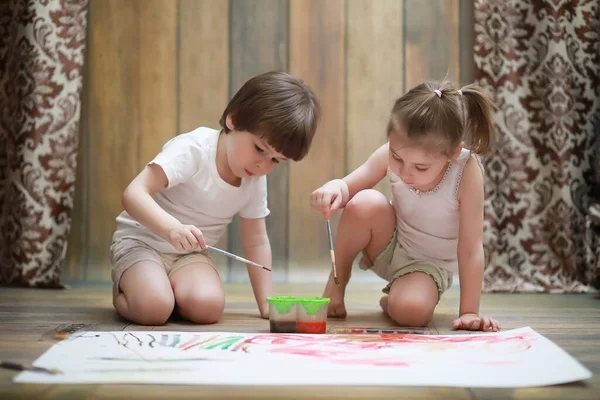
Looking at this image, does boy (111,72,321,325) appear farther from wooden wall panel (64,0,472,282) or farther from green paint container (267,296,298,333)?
wooden wall panel (64,0,472,282)

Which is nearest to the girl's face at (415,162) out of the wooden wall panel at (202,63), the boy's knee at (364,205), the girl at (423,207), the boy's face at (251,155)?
the girl at (423,207)

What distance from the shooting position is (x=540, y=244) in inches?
90.4

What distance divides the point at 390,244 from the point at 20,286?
47.4 inches

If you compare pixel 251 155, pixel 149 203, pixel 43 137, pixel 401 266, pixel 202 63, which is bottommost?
pixel 401 266

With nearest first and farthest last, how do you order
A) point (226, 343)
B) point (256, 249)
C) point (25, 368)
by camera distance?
point (25, 368), point (226, 343), point (256, 249)

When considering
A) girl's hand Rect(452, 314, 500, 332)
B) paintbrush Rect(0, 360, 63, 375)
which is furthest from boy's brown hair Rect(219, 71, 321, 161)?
paintbrush Rect(0, 360, 63, 375)

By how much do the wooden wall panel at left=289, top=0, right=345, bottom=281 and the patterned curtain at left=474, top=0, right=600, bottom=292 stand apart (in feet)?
Answer: 1.47

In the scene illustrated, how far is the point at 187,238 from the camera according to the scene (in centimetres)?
136

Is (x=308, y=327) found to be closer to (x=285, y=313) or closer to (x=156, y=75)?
(x=285, y=313)

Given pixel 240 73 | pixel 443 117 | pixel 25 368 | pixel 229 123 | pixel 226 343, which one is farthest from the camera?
pixel 240 73

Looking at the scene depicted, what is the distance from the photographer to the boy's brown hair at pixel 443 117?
142 cm

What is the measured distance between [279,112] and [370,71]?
99 cm

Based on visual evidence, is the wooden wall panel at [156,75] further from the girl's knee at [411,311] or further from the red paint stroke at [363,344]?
the red paint stroke at [363,344]

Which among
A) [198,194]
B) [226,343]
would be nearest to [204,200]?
[198,194]
